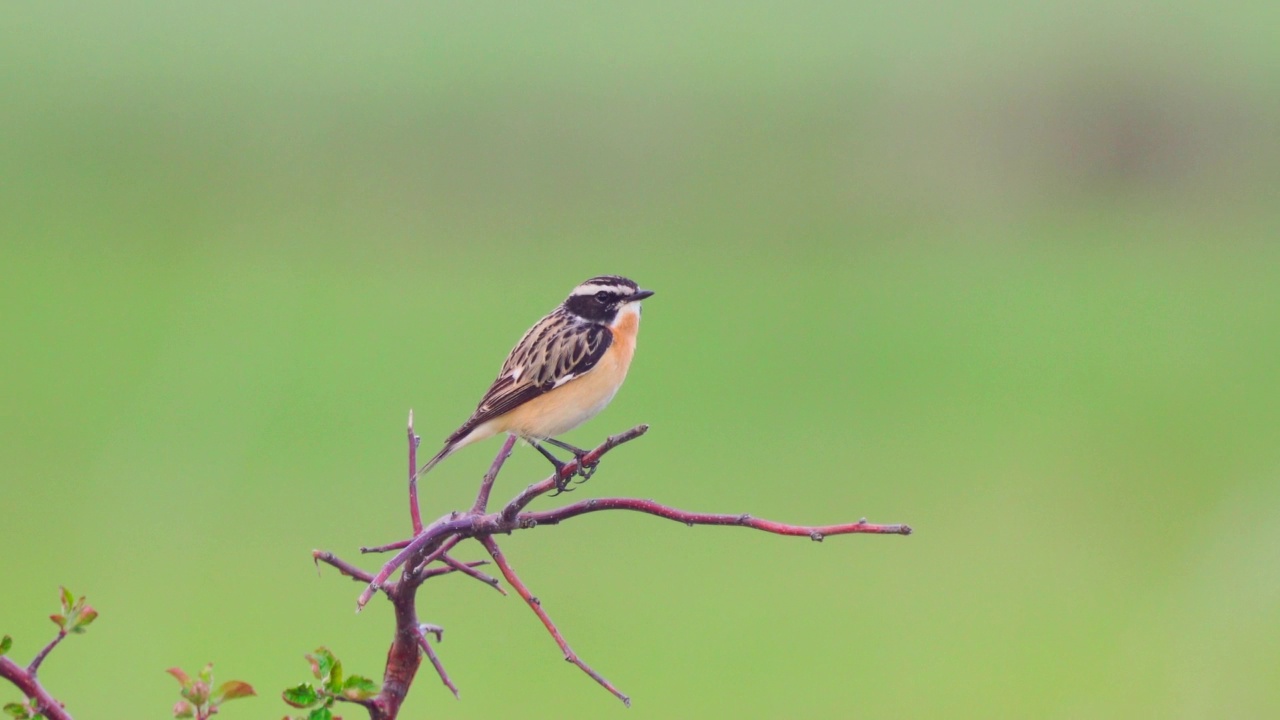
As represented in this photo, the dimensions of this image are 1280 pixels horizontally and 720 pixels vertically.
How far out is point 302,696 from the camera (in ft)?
5.10

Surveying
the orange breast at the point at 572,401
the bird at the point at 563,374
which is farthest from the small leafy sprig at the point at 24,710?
the orange breast at the point at 572,401

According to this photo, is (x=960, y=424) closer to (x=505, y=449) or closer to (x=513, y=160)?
(x=513, y=160)

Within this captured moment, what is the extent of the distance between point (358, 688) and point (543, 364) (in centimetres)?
165

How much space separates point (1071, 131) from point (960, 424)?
6322mm

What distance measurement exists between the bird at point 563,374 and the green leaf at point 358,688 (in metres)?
1.46

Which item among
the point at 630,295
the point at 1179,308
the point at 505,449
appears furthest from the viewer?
the point at 1179,308

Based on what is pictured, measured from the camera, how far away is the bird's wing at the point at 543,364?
3171mm

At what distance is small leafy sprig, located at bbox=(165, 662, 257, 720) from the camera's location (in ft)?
5.18

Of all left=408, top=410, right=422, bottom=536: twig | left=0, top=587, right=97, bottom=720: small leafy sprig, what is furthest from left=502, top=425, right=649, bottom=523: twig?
left=0, top=587, right=97, bottom=720: small leafy sprig

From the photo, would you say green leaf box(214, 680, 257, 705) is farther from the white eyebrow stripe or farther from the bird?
the white eyebrow stripe

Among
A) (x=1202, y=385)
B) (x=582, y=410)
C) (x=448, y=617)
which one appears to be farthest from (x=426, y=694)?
(x=1202, y=385)

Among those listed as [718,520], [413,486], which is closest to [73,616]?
[413,486]

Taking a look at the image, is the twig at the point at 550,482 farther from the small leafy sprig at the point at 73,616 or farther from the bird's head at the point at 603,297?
the bird's head at the point at 603,297

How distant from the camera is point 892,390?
24.7m
